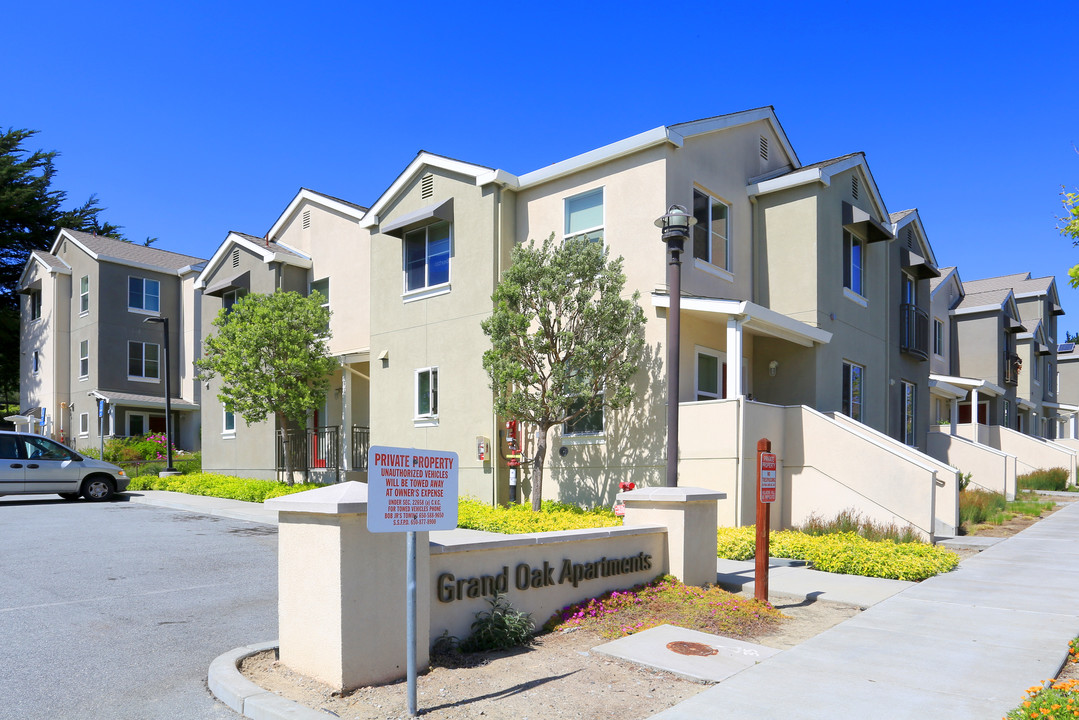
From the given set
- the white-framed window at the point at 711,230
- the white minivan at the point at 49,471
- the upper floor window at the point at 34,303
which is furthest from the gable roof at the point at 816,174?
the upper floor window at the point at 34,303

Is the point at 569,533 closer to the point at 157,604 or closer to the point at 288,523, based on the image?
→ the point at 288,523

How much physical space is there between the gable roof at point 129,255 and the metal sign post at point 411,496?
108ft

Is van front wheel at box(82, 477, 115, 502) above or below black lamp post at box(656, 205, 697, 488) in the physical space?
below

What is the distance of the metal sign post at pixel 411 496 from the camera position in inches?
202

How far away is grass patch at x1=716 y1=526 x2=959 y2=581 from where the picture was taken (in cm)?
1034

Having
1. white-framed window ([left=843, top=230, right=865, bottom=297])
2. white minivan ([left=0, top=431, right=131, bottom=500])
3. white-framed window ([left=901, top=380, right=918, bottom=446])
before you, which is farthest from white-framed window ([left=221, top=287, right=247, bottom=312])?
white-framed window ([left=901, top=380, right=918, bottom=446])

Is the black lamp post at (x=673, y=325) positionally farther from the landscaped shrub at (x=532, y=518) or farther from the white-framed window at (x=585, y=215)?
the white-framed window at (x=585, y=215)

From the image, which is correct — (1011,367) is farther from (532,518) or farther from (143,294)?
(143,294)

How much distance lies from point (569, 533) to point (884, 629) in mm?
3040

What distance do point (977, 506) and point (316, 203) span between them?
18173 mm

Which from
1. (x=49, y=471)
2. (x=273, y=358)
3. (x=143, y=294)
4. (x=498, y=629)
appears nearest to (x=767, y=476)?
(x=498, y=629)

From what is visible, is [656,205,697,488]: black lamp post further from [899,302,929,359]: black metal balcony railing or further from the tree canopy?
[899,302,929,359]: black metal balcony railing

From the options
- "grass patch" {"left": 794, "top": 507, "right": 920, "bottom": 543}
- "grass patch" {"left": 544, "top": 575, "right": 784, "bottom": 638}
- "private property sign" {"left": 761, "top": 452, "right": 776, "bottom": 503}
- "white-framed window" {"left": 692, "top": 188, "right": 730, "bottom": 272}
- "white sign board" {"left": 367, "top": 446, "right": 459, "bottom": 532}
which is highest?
"white-framed window" {"left": 692, "top": 188, "right": 730, "bottom": 272}

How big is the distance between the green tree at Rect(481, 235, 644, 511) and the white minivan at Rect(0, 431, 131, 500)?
11.8 meters
